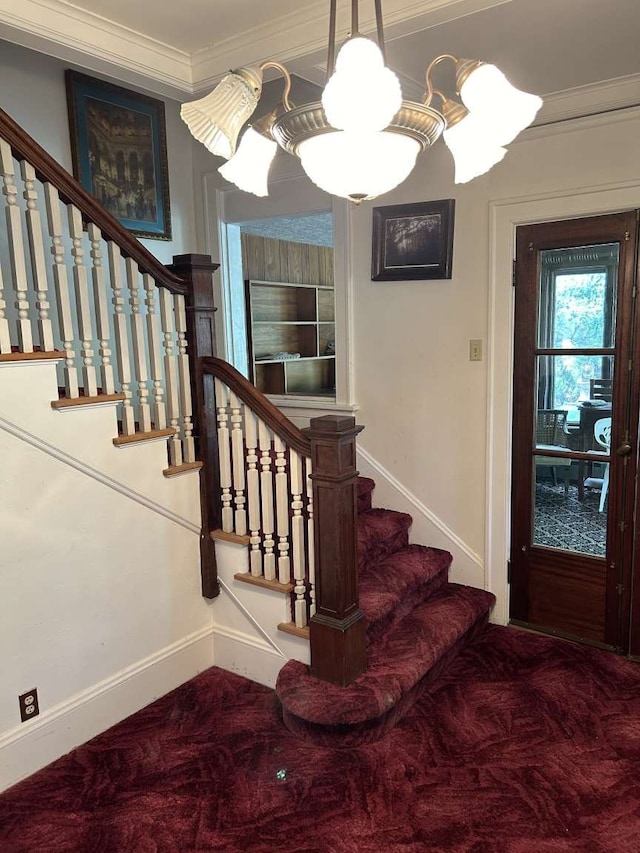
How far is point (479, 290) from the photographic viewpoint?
3.14 metres

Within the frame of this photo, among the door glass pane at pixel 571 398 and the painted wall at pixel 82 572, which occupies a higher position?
the door glass pane at pixel 571 398

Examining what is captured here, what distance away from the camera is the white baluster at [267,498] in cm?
271

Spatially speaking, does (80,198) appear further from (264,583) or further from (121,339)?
(264,583)

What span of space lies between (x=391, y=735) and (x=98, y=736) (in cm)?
118

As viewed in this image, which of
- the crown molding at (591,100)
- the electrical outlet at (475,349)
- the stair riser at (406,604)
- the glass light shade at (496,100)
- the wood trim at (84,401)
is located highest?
the crown molding at (591,100)

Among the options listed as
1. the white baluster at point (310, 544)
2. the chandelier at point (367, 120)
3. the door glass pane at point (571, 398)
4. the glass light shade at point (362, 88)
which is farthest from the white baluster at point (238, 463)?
the glass light shade at point (362, 88)

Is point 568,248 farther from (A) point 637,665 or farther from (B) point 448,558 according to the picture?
(A) point 637,665

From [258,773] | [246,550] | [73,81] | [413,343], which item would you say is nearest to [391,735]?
[258,773]

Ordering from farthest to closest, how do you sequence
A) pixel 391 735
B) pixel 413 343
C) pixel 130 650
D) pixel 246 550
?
pixel 413 343 → pixel 246 550 → pixel 130 650 → pixel 391 735

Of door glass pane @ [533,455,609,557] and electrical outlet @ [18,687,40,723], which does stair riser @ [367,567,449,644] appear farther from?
electrical outlet @ [18,687,40,723]

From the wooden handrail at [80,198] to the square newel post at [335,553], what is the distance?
36.5 inches

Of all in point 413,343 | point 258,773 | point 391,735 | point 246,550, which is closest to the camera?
point 258,773

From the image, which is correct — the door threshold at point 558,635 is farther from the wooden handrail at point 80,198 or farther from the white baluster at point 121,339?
the wooden handrail at point 80,198

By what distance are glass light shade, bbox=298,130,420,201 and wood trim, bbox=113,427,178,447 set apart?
1.50 metres
